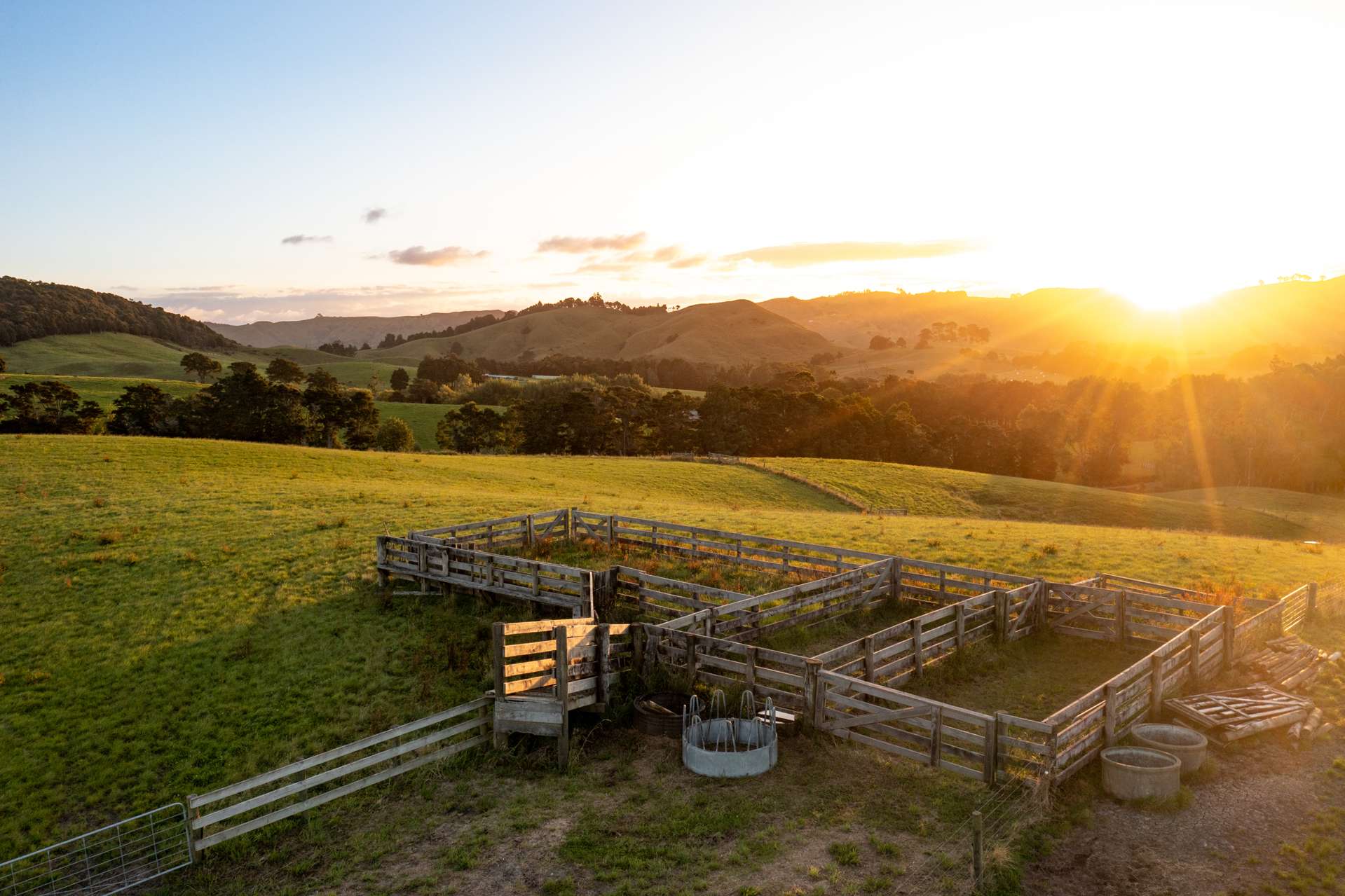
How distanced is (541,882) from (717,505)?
1280 inches

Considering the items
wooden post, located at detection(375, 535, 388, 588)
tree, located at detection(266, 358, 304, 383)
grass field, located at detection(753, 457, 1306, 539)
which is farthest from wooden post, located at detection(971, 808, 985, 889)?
tree, located at detection(266, 358, 304, 383)

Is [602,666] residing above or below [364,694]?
above

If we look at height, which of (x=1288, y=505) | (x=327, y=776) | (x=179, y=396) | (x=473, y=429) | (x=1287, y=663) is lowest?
(x=1288, y=505)

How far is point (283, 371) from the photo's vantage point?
9962 centimetres

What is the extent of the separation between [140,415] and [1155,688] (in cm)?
8095

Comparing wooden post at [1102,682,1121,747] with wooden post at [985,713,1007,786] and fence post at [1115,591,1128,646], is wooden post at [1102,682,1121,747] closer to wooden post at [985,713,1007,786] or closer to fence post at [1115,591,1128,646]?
wooden post at [985,713,1007,786]

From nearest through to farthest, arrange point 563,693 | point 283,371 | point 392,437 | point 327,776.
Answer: point 327,776, point 563,693, point 392,437, point 283,371

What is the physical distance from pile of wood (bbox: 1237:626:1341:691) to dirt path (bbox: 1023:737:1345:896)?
284cm

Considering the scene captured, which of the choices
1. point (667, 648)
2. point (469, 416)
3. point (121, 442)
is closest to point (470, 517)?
point (667, 648)

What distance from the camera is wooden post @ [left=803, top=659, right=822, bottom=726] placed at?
12.9m

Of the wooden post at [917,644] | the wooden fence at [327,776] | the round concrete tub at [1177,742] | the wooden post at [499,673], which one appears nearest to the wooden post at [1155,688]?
the round concrete tub at [1177,742]

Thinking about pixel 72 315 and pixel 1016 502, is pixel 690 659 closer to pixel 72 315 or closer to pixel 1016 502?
pixel 1016 502

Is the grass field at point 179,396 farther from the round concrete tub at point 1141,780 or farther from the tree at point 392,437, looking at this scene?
the round concrete tub at point 1141,780

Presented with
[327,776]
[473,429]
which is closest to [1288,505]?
[473,429]
